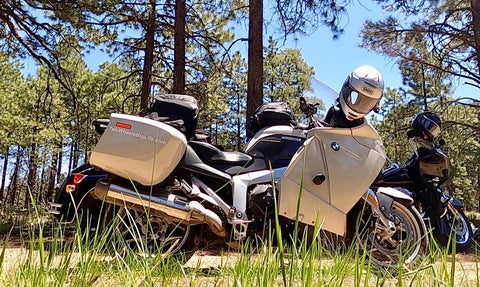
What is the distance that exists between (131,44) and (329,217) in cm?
827

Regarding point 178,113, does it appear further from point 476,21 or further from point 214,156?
point 476,21


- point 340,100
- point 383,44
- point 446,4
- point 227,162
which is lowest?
point 227,162

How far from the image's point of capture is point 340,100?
2.74 meters

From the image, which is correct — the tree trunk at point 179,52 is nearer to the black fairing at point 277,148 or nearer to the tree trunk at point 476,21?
the black fairing at point 277,148

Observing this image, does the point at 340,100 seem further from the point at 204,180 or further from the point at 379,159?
the point at 204,180

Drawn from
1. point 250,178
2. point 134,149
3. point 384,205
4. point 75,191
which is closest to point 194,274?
point 134,149

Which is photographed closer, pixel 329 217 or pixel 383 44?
pixel 329 217

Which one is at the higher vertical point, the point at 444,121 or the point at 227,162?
the point at 444,121

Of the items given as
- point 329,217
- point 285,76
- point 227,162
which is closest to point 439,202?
point 329,217

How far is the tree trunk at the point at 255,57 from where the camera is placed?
527 centimetres

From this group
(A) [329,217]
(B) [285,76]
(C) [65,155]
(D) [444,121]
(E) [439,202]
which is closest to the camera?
(A) [329,217]

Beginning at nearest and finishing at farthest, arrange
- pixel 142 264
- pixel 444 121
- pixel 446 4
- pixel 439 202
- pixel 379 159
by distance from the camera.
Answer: pixel 142 264, pixel 379 159, pixel 439 202, pixel 446 4, pixel 444 121

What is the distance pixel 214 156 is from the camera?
102 inches

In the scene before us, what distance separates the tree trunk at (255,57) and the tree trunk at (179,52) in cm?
172
